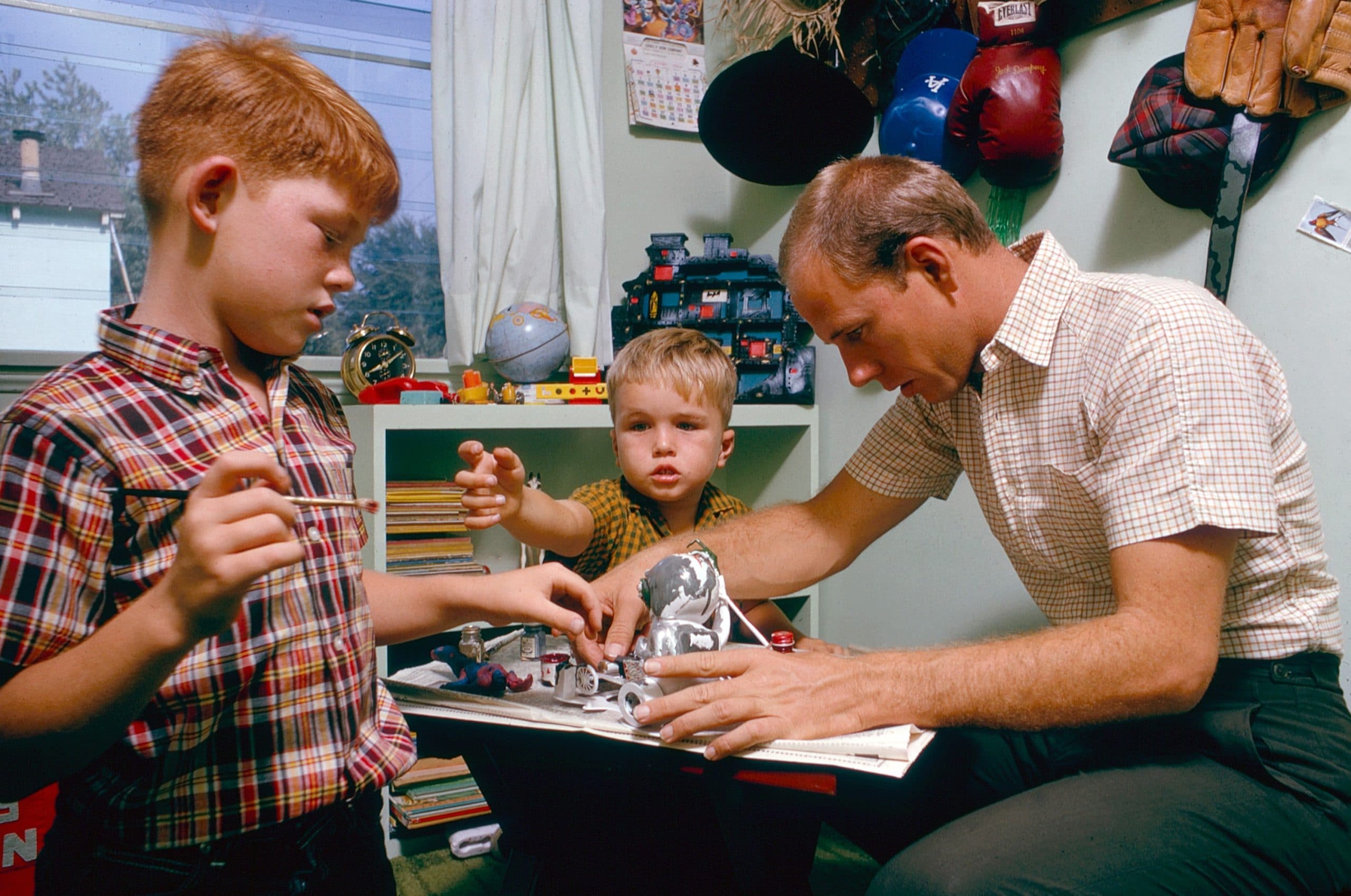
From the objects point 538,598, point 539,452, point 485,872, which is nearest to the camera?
point 538,598

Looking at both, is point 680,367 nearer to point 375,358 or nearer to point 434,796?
point 375,358

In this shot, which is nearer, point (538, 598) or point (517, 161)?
point (538, 598)

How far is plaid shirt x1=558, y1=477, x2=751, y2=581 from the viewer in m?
1.62

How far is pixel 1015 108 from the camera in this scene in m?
1.63

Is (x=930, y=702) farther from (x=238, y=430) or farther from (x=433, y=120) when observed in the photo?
(x=433, y=120)

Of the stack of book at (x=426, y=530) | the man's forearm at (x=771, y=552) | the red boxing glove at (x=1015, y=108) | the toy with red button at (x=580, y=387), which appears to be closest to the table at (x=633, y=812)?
the man's forearm at (x=771, y=552)

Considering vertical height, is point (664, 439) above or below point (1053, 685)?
above

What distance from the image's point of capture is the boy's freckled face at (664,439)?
1604 mm

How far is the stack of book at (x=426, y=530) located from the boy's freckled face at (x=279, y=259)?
110 cm

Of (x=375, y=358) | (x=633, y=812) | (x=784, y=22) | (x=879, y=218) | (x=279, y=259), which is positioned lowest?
(x=633, y=812)

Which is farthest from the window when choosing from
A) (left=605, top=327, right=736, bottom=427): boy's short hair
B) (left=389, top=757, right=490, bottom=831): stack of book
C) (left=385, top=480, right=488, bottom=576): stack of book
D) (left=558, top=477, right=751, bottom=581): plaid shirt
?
(left=389, top=757, right=490, bottom=831): stack of book

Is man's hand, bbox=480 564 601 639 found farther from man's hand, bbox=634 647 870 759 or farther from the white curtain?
the white curtain

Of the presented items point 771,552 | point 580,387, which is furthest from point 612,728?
point 580,387

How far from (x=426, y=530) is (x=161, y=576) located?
1264 millimetres
